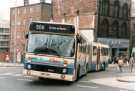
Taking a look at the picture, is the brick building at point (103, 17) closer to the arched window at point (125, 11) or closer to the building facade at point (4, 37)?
the arched window at point (125, 11)

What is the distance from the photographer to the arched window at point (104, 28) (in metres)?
62.0

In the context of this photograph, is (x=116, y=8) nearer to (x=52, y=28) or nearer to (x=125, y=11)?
(x=125, y=11)

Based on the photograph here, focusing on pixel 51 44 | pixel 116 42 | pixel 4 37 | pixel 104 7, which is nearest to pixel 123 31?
pixel 116 42

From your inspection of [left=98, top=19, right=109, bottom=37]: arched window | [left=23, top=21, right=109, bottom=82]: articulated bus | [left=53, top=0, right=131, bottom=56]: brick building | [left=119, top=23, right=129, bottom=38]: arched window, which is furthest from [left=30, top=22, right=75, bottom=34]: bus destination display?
[left=119, top=23, right=129, bottom=38]: arched window

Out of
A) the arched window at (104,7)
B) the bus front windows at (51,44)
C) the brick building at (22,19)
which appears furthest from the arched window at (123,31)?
the bus front windows at (51,44)

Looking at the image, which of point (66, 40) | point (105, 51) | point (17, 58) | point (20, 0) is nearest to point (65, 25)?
Result: point (66, 40)

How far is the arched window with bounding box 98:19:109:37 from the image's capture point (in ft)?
203

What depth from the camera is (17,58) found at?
70.7m

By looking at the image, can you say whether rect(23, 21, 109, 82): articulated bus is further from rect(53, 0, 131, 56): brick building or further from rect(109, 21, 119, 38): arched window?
rect(109, 21, 119, 38): arched window

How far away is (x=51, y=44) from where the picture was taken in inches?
798

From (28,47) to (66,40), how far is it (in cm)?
174

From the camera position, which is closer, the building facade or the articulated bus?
the articulated bus

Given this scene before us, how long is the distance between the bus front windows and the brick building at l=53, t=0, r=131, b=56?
3987cm

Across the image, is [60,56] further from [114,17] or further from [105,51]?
[114,17]
